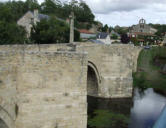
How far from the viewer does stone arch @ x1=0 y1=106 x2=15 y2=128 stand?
685cm

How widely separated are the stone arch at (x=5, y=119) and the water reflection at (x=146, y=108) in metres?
6.46

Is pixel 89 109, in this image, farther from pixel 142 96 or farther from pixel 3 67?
pixel 3 67

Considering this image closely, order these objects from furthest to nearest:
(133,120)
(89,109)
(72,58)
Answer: (89,109) → (133,120) → (72,58)

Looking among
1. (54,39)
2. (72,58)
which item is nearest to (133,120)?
(72,58)

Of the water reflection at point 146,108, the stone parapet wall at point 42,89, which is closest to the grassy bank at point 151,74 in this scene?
the water reflection at point 146,108

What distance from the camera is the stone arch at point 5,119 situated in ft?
22.5

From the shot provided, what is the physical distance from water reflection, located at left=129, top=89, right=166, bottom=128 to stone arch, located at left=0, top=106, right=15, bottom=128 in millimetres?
6457

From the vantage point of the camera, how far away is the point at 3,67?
6.84 meters

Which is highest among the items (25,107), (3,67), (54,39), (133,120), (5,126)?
(54,39)

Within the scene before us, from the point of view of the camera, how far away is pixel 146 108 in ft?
47.5

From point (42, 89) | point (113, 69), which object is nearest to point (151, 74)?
point (113, 69)

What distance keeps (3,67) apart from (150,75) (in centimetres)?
1890

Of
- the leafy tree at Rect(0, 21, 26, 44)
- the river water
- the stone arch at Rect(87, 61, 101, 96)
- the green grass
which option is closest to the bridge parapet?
the stone arch at Rect(87, 61, 101, 96)

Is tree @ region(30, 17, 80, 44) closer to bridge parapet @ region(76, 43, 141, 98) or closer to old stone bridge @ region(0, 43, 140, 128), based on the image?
bridge parapet @ region(76, 43, 141, 98)
